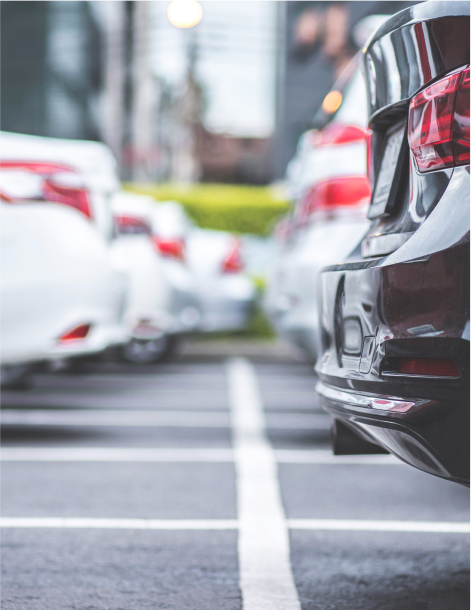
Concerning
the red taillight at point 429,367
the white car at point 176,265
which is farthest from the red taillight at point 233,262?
the red taillight at point 429,367

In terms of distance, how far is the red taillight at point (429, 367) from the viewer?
Result: 197cm

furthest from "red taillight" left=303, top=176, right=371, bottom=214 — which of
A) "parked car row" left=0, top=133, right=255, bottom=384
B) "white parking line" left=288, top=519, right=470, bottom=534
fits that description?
"white parking line" left=288, top=519, right=470, bottom=534

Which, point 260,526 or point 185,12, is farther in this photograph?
point 185,12

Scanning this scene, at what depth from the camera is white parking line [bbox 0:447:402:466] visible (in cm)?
439

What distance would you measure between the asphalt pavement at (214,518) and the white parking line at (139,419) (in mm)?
14

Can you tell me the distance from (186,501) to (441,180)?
201 centimetres

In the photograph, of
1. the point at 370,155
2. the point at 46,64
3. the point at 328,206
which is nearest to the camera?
the point at 370,155

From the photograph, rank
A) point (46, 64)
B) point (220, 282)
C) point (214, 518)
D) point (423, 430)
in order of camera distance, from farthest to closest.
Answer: point (46, 64)
point (220, 282)
point (214, 518)
point (423, 430)

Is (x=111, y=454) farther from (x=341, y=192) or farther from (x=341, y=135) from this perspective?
(x=341, y=135)

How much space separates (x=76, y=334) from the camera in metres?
4.48

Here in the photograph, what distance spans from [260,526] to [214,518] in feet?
Result: 0.69

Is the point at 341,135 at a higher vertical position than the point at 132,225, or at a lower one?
higher

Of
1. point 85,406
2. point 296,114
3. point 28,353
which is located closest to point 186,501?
point 28,353

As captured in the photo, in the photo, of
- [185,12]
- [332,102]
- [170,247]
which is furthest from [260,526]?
[185,12]
